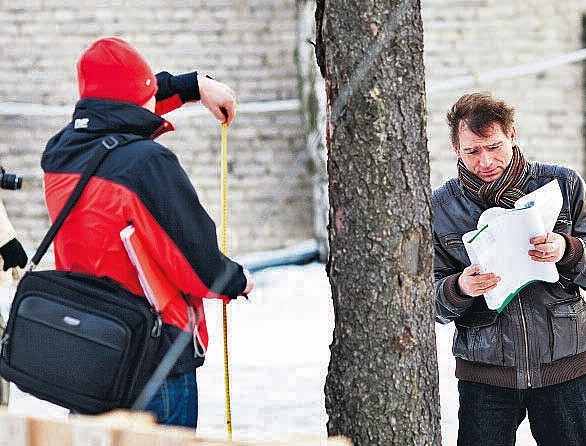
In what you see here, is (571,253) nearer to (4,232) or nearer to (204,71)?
(4,232)

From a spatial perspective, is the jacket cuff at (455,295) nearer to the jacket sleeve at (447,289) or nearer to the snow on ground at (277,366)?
the jacket sleeve at (447,289)

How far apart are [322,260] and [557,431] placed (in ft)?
17.4

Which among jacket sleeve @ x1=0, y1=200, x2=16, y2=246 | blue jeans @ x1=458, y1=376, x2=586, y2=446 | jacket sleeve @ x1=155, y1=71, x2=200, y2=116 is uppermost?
jacket sleeve @ x1=155, y1=71, x2=200, y2=116

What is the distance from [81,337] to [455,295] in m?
1.09

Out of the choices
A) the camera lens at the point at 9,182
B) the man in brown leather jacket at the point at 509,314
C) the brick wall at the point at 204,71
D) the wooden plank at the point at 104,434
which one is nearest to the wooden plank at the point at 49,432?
the wooden plank at the point at 104,434

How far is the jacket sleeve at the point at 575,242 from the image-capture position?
2887 mm

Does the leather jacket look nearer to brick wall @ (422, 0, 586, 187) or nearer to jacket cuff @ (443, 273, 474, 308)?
jacket cuff @ (443, 273, 474, 308)

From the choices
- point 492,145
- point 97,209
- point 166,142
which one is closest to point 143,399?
point 97,209

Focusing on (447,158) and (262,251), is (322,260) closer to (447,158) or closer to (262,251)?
(262,251)

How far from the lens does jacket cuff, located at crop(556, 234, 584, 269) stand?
2.88 metres

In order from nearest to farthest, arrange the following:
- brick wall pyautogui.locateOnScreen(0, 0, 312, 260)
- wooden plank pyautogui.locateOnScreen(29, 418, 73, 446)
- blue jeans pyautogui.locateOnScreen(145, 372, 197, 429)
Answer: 1. wooden plank pyautogui.locateOnScreen(29, 418, 73, 446)
2. blue jeans pyautogui.locateOnScreen(145, 372, 197, 429)
3. brick wall pyautogui.locateOnScreen(0, 0, 312, 260)

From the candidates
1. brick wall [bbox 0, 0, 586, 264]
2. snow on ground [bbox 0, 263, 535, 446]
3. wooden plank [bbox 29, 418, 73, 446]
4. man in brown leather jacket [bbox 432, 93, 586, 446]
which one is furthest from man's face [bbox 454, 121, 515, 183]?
brick wall [bbox 0, 0, 586, 264]

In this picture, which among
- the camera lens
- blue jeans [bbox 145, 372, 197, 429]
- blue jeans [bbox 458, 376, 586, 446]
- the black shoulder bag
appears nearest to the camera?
the black shoulder bag

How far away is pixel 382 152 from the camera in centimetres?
271
